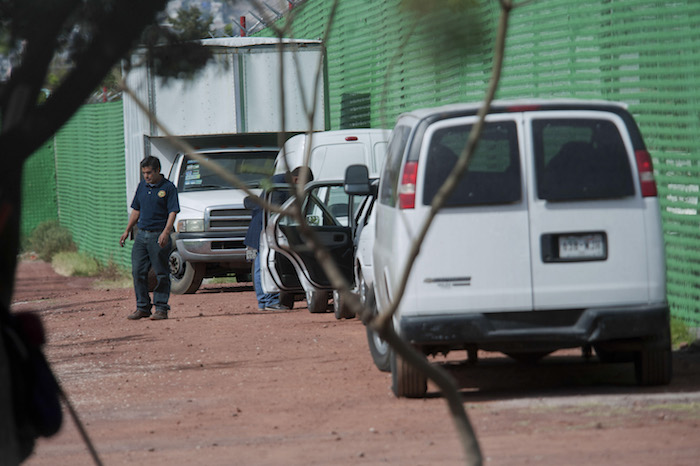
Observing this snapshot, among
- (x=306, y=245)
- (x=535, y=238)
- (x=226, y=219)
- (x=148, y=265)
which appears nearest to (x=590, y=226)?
(x=535, y=238)

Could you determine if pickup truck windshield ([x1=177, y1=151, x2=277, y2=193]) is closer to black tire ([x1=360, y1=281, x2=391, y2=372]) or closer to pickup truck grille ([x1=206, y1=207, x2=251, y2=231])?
pickup truck grille ([x1=206, y1=207, x2=251, y2=231])

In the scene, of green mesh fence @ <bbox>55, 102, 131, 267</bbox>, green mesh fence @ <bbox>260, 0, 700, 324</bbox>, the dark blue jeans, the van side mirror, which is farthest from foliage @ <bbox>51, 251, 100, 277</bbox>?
the van side mirror

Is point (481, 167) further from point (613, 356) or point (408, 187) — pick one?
point (613, 356)

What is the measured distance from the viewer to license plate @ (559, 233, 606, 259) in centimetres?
727

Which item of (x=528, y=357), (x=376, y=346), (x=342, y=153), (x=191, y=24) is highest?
(x=342, y=153)

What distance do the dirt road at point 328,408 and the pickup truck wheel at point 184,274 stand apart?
18.0 ft

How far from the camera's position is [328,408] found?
301 inches

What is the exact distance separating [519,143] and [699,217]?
3030 mm

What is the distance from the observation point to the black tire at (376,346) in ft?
28.4

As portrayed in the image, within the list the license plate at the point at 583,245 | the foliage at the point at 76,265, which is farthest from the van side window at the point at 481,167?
the foliage at the point at 76,265

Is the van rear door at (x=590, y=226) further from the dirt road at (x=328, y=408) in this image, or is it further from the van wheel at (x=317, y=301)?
the van wheel at (x=317, y=301)

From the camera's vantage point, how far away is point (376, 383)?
853cm

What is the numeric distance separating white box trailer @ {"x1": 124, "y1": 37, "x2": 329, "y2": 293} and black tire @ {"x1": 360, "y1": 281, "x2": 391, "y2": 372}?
780 cm

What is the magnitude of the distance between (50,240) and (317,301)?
17.3 metres
